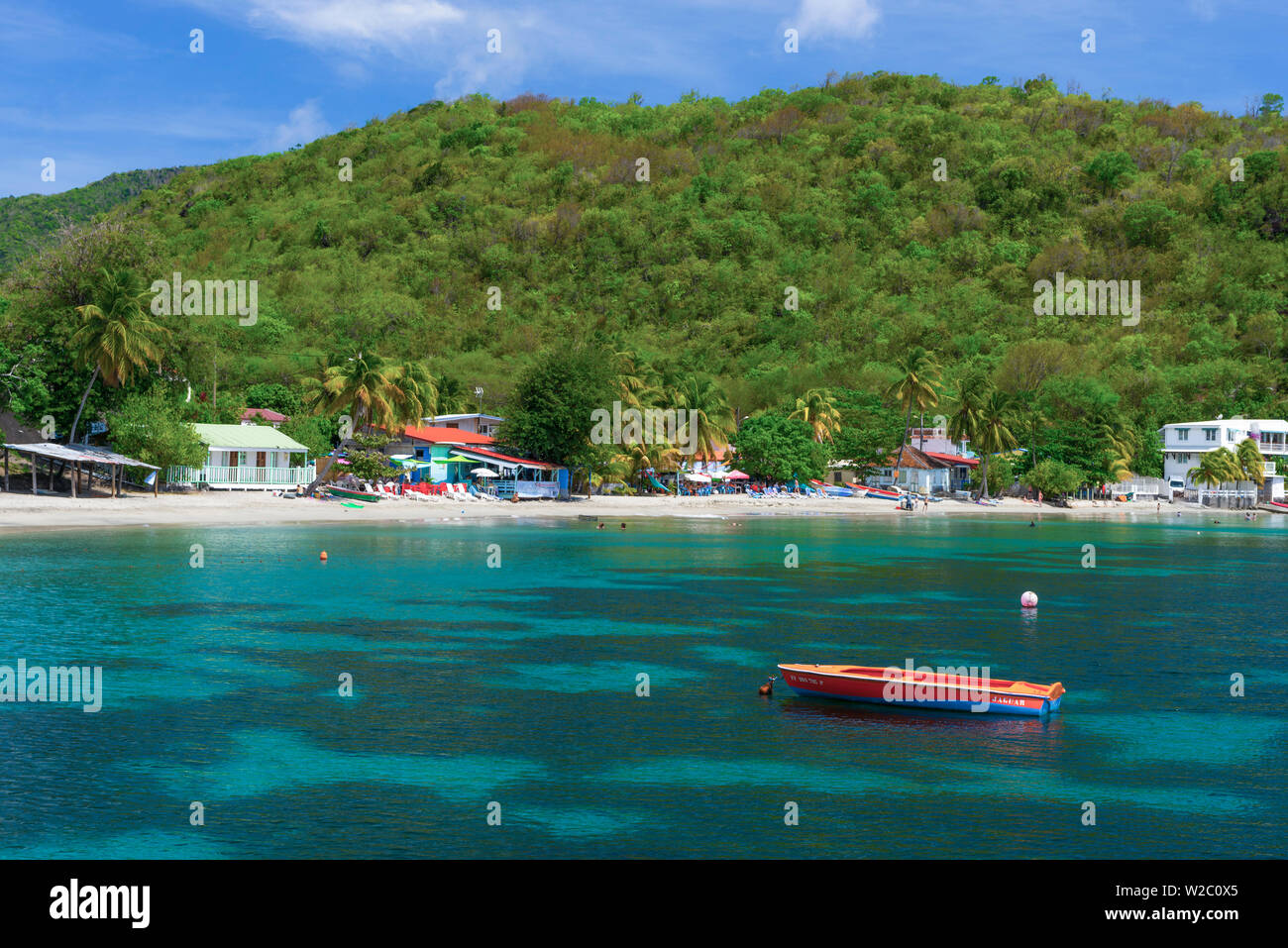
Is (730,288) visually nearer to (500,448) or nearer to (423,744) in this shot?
(500,448)

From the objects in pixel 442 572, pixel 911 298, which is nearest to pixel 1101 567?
pixel 442 572

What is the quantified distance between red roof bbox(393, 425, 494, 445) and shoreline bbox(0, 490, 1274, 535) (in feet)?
29.4

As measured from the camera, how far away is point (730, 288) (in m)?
187

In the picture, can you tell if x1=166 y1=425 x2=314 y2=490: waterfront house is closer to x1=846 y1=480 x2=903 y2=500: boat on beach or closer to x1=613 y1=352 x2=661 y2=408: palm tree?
x1=613 y1=352 x2=661 y2=408: palm tree

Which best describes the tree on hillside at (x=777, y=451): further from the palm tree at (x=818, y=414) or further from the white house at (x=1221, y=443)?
the white house at (x=1221, y=443)

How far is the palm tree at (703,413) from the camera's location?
104188mm

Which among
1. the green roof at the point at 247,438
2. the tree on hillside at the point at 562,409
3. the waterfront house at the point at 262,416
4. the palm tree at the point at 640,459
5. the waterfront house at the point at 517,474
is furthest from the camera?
the palm tree at the point at 640,459

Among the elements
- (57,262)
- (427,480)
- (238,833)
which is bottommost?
(238,833)

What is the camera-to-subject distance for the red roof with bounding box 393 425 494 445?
91125 mm

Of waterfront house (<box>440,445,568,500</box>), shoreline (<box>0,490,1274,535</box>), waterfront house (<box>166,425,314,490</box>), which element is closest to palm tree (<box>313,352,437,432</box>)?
waterfront house (<box>166,425,314,490</box>)

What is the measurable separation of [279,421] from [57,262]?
3110 cm

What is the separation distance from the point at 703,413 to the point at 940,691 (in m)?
83.0

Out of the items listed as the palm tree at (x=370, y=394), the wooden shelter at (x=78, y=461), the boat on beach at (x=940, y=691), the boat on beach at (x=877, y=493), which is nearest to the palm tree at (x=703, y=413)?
the boat on beach at (x=877, y=493)

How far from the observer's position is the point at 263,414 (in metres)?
100
